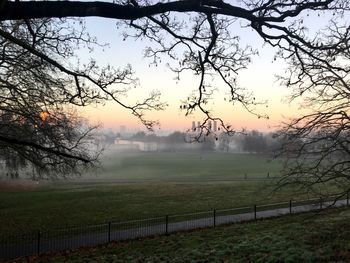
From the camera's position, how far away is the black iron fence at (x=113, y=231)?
57.4 feet

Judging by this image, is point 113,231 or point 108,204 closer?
point 113,231

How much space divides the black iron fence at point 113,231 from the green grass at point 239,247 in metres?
1.22

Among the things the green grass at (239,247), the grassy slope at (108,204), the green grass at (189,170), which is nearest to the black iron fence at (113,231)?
the green grass at (239,247)

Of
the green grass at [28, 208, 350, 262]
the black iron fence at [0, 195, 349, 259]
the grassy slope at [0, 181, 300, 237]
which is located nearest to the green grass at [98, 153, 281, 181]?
the grassy slope at [0, 181, 300, 237]

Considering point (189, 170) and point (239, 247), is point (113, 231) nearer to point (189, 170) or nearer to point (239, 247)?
point (239, 247)

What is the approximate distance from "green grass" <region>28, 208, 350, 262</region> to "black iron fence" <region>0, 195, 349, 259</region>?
4.00 ft

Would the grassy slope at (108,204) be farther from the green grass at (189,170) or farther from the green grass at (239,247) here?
the green grass at (189,170)

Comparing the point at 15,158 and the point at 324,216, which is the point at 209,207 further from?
the point at 15,158

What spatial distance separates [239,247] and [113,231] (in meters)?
8.38

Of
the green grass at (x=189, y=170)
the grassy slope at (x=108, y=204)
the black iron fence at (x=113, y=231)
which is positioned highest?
the green grass at (x=189, y=170)

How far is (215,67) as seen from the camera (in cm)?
797

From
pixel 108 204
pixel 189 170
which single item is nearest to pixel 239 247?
pixel 108 204

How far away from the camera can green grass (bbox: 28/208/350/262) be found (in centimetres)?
1277

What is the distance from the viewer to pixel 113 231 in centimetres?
2077
